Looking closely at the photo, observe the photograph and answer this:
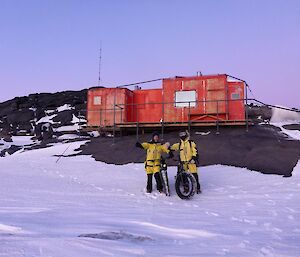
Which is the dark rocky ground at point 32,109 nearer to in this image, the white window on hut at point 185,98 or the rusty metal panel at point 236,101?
the white window on hut at point 185,98

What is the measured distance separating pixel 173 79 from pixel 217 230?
15415mm

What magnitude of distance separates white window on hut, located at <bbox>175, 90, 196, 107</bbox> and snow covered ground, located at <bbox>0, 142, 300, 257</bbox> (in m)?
6.82

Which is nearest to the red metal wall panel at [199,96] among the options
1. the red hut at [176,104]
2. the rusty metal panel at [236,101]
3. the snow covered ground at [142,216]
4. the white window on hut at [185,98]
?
the red hut at [176,104]

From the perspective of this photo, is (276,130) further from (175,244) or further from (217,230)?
(175,244)

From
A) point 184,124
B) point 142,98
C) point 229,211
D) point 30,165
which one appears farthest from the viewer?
point 142,98

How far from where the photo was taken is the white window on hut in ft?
64.2

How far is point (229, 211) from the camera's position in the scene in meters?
7.14

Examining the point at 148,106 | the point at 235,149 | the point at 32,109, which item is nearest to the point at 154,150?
the point at 235,149

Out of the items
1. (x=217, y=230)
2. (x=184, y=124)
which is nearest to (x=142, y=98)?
(x=184, y=124)

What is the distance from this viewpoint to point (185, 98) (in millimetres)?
19734

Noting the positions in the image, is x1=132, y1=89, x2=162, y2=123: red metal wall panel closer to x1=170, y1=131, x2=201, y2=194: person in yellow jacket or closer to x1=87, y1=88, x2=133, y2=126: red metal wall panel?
x1=87, y1=88, x2=133, y2=126: red metal wall panel

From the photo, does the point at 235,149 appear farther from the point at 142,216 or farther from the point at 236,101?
the point at 142,216

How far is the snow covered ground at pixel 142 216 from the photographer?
3.92m

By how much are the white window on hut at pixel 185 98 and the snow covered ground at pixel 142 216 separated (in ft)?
22.4
